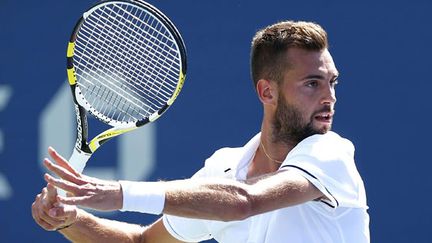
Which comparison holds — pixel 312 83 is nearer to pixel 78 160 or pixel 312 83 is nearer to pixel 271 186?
pixel 271 186

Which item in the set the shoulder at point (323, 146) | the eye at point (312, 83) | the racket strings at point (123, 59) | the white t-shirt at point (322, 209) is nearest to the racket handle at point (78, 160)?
the racket strings at point (123, 59)

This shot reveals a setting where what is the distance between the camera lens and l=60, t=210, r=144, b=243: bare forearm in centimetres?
413

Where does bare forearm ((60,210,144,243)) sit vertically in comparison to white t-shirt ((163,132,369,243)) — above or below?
below

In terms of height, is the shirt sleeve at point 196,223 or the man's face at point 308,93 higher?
the man's face at point 308,93

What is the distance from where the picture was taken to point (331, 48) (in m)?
5.98

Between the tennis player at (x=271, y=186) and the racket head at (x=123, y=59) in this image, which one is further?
the racket head at (x=123, y=59)

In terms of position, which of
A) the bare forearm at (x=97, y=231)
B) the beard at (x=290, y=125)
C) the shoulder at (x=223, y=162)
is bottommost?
the bare forearm at (x=97, y=231)

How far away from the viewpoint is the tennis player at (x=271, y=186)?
3314 mm

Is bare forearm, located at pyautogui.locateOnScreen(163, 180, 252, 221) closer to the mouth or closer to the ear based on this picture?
the mouth

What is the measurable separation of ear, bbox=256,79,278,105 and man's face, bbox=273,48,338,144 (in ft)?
0.25

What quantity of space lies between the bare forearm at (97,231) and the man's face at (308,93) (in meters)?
0.80

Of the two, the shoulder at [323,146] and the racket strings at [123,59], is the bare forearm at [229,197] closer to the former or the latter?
the shoulder at [323,146]

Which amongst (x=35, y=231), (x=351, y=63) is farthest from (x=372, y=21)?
Answer: (x=35, y=231)

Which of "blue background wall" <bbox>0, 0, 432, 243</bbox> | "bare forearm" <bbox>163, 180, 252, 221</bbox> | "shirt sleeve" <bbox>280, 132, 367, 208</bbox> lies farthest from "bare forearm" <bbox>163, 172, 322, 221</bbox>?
"blue background wall" <bbox>0, 0, 432, 243</bbox>
